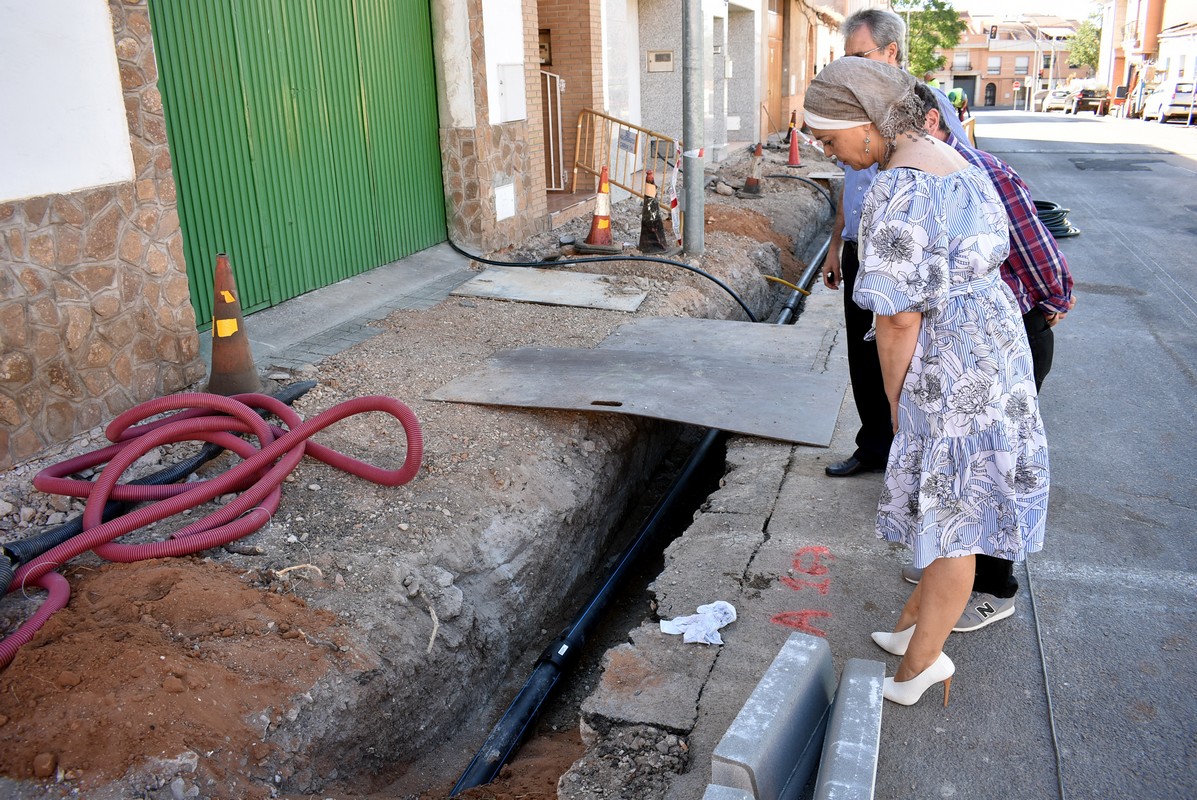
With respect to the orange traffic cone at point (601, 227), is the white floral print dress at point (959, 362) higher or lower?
higher

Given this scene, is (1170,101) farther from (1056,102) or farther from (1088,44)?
(1088,44)

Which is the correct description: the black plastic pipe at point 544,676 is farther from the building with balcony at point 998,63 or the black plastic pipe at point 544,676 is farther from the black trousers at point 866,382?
the building with balcony at point 998,63

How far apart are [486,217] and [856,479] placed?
534 centimetres

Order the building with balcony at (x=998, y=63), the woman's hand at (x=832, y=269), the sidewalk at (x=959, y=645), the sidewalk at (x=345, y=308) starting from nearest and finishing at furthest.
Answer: the sidewalk at (x=959, y=645) < the woman's hand at (x=832, y=269) < the sidewalk at (x=345, y=308) < the building with balcony at (x=998, y=63)

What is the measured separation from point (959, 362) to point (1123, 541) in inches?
73.1

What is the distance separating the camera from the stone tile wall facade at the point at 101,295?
418 cm

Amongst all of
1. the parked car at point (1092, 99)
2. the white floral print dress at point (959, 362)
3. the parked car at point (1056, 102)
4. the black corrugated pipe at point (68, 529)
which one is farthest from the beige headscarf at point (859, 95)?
the parked car at point (1056, 102)

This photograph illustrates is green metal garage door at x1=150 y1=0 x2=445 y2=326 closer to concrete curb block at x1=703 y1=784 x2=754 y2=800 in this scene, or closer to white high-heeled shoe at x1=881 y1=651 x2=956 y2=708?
white high-heeled shoe at x1=881 y1=651 x2=956 y2=708

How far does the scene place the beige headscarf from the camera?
255cm

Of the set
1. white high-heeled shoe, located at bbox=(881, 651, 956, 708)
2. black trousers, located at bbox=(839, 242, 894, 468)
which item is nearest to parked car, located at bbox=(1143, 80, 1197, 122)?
black trousers, located at bbox=(839, 242, 894, 468)

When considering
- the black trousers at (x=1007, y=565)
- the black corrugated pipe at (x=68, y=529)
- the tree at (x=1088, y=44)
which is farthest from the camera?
the tree at (x=1088, y=44)

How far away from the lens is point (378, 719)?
10.9 feet

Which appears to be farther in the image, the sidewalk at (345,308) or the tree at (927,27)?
the tree at (927,27)

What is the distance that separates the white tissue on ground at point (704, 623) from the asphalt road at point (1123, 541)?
0.92 metres
